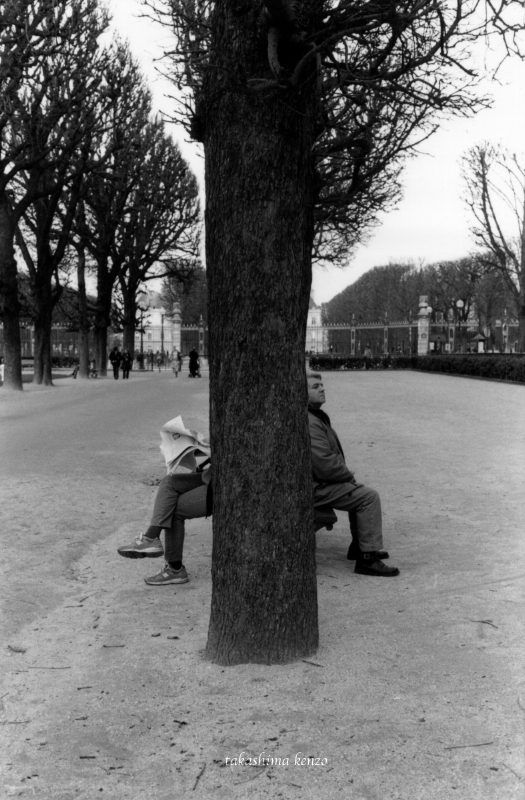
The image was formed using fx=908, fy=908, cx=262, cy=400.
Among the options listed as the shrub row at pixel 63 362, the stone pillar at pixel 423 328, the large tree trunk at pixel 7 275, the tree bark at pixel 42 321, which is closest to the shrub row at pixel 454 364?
the stone pillar at pixel 423 328

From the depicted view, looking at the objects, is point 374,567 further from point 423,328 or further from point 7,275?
point 423,328

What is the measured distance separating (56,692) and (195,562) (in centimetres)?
236

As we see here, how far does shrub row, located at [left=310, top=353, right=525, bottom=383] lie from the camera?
2933 cm

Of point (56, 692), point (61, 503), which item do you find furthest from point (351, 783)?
point (61, 503)

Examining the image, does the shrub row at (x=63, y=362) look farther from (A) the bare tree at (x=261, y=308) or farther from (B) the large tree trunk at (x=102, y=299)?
(A) the bare tree at (x=261, y=308)

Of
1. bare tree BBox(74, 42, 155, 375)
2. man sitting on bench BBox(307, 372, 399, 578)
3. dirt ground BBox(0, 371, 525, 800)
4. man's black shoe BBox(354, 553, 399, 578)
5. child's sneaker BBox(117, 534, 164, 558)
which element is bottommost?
dirt ground BBox(0, 371, 525, 800)

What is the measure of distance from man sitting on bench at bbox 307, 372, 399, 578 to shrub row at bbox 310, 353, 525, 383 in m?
18.4

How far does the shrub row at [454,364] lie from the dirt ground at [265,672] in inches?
686

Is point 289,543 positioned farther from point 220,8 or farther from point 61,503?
point 61,503

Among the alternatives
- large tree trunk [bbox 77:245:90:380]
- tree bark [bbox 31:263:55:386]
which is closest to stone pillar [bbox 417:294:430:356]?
large tree trunk [bbox 77:245:90:380]

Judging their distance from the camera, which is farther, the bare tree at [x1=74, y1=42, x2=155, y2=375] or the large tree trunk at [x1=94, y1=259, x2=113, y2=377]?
the large tree trunk at [x1=94, y1=259, x2=113, y2=377]

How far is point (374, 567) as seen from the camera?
19.2ft

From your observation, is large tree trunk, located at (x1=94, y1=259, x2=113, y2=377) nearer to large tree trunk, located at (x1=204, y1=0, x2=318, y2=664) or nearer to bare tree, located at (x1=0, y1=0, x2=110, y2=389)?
bare tree, located at (x1=0, y1=0, x2=110, y2=389)

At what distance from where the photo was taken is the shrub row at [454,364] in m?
29.3
